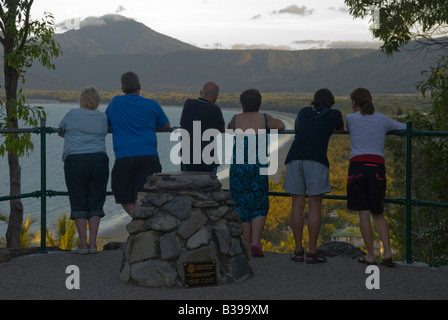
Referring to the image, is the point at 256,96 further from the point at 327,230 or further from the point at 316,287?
the point at 327,230

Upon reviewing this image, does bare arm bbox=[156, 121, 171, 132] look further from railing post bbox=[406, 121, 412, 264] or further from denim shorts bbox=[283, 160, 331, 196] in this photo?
railing post bbox=[406, 121, 412, 264]

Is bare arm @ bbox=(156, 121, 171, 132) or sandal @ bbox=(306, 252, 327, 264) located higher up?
bare arm @ bbox=(156, 121, 171, 132)

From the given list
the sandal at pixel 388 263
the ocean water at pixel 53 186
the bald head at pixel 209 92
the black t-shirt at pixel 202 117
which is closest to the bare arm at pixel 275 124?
the black t-shirt at pixel 202 117

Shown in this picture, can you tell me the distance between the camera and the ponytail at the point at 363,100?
6324mm

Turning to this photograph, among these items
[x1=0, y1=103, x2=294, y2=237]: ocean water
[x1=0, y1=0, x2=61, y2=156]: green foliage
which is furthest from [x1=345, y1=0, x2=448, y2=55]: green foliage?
[x1=0, y1=103, x2=294, y2=237]: ocean water

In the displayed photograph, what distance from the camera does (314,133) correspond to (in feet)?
21.1

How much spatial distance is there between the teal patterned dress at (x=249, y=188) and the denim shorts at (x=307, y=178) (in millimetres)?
321

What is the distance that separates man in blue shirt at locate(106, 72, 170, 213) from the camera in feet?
22.0

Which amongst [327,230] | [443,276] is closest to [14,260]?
[443,276]

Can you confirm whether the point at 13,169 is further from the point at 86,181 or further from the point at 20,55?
the point at 86,181

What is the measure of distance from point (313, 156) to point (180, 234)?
1550 millimetres

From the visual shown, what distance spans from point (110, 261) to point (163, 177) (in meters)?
1.31

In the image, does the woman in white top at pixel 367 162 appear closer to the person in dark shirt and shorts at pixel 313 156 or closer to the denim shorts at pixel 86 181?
the person in dark shirt and shorts at pixel 313 156

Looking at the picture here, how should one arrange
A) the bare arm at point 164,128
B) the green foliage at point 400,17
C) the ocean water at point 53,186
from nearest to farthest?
the bare arm at point 164,128
the green foliage at point 400,17
the ocean water at point 53,186
